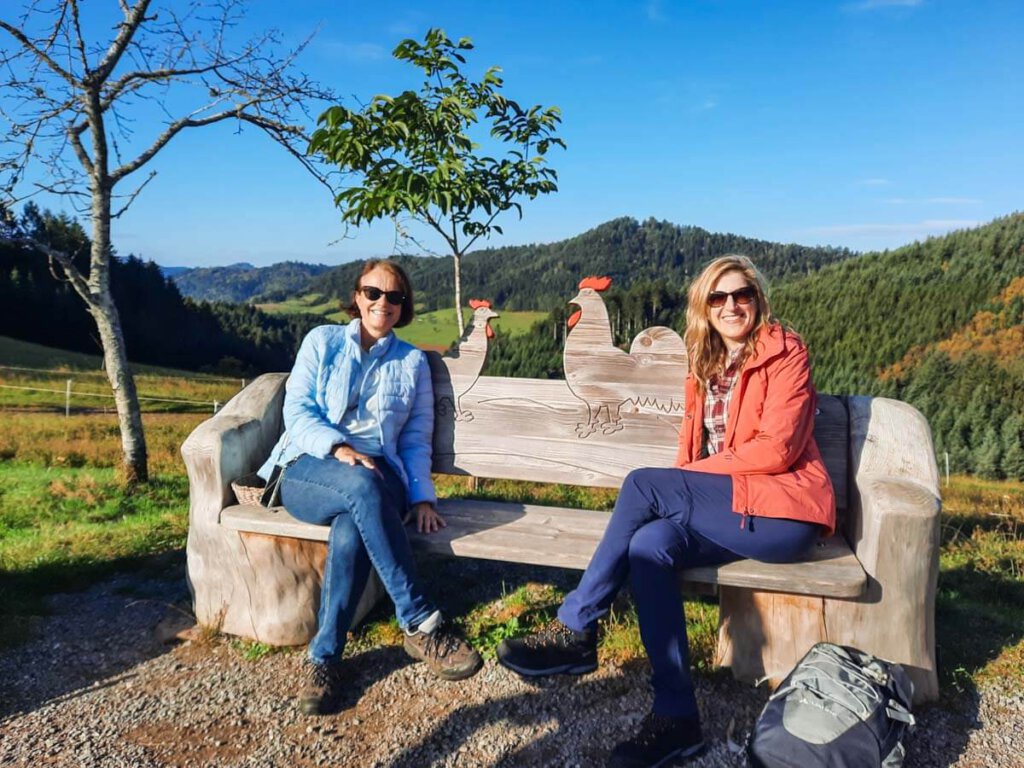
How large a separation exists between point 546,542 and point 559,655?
458 millimetres

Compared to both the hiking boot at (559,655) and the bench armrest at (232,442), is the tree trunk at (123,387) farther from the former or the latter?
the hiking boot at (559,655)

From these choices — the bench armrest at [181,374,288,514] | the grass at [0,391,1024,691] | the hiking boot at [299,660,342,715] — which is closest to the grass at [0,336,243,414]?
the grass at [0,391,1024,691]

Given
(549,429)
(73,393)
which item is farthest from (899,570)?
(73,393)

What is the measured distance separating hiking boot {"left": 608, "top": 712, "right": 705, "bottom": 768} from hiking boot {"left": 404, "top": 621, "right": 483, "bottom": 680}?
69 cm

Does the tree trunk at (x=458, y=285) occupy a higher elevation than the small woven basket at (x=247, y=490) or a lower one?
higher

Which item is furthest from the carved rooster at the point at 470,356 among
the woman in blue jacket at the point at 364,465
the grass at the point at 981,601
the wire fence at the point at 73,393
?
the wire fence at the point at 73,393

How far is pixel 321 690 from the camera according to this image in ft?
8.82

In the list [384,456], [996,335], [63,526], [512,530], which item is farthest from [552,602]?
[996,335]

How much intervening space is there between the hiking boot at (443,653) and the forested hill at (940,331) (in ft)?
159

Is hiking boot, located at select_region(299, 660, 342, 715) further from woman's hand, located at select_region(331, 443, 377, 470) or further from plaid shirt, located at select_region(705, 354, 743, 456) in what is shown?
plaid shirt, located at select_region(705, 354, 743, 456)

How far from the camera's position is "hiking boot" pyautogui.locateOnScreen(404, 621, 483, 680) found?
9.12 ft

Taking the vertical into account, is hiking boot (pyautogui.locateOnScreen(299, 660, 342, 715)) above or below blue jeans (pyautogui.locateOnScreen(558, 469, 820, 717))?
below

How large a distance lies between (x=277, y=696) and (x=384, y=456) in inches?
43.4

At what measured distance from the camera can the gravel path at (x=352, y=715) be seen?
94.4 inches
